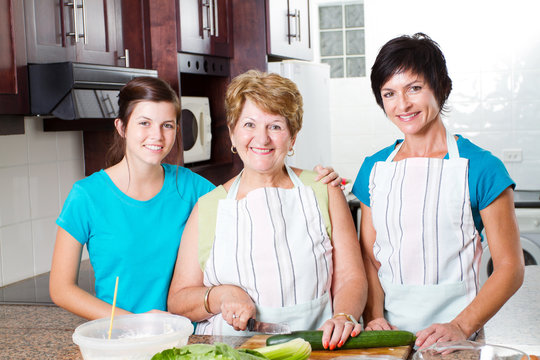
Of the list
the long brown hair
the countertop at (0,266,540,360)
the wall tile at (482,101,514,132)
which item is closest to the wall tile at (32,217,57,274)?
the countertop at (0,266,540,360)

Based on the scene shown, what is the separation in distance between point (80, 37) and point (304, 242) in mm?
1106

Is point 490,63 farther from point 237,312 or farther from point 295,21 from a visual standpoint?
point 237,312

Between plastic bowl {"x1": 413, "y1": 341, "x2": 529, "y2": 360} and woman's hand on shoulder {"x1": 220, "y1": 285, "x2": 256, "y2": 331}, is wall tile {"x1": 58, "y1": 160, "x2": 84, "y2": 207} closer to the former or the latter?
woman's hand on shoulder {"x1": 220, "y1": 285, "x2": 256, "y2": 331}

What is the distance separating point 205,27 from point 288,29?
2.19ft

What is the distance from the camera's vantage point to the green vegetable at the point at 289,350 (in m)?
1.03

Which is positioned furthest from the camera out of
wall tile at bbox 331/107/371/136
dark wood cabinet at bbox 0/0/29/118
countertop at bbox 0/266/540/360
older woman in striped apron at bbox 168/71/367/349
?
wall tile at bbox 331/107/371/136

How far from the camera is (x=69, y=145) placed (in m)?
2.49

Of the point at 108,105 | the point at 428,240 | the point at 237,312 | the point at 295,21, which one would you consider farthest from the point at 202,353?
the point at 295,21

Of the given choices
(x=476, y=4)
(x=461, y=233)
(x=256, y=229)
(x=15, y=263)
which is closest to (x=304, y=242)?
(x=256, y=229)

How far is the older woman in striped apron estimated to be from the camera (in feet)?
4.89

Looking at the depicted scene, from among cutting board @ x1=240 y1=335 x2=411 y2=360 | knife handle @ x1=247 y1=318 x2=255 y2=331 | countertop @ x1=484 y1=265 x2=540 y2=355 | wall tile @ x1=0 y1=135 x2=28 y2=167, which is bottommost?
countertop @ x1=484 y1=265 x2=540 y2=355

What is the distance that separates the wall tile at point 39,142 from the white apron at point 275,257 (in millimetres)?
1076

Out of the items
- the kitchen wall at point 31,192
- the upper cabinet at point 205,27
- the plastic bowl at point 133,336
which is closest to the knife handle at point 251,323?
the plastic bowl at point 133,336

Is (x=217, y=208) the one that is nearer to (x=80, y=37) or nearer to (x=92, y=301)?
(x=92, y=301)
